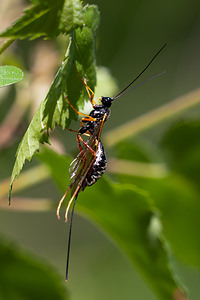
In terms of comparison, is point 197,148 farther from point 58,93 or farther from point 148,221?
point 58,93

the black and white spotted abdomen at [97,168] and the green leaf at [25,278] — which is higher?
the black and white spotted abdomen at [97,168]

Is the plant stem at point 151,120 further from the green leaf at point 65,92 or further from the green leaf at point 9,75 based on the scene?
the green leaf at point 9,75

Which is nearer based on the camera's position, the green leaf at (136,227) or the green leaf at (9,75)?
the green leaf at (9,75)

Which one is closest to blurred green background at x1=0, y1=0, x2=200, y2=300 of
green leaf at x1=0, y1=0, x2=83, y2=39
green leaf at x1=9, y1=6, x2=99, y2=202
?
green leaf at x1=9, y1=6, x2=99, y2=202

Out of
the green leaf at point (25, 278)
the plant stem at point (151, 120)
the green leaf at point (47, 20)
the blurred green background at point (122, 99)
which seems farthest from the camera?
the blurred green background at point (122, 99)

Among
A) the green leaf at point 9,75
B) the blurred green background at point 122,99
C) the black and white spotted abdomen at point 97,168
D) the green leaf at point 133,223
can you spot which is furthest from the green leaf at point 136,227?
the blurred green background at point 122,99

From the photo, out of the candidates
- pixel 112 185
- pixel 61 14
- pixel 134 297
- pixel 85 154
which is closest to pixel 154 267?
pixel 112 185
